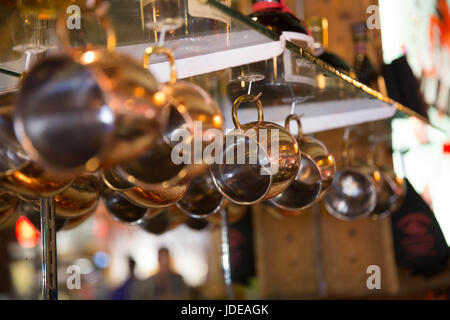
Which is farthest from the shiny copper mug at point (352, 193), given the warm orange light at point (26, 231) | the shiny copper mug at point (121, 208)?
the warm orange light at point (26, 231)

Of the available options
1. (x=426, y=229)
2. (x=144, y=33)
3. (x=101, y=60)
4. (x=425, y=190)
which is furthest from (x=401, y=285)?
(x=101, y=60)

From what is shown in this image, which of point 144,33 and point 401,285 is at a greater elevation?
point 144,33

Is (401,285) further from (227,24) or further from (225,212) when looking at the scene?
(227,24)

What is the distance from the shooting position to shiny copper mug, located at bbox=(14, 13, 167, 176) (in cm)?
67

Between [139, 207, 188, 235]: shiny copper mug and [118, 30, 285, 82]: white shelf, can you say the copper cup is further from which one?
[139, 207, 188, 235]: shiny copper mug

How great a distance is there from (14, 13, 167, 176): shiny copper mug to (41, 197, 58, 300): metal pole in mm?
645

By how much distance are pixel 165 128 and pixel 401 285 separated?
109 inches

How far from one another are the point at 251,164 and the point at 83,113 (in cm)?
58

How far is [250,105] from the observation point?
1.79 m

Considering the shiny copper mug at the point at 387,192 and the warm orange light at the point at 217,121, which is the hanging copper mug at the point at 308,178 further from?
the shiny copper mug at the point at 387,192

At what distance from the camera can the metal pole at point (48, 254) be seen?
4.16 feet

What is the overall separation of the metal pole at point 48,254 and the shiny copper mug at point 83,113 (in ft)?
2.12

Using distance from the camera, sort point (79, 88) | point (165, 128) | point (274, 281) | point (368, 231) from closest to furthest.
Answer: point (79, 88) → point (165, 128) → point (368, 231) → point (274, 281)
